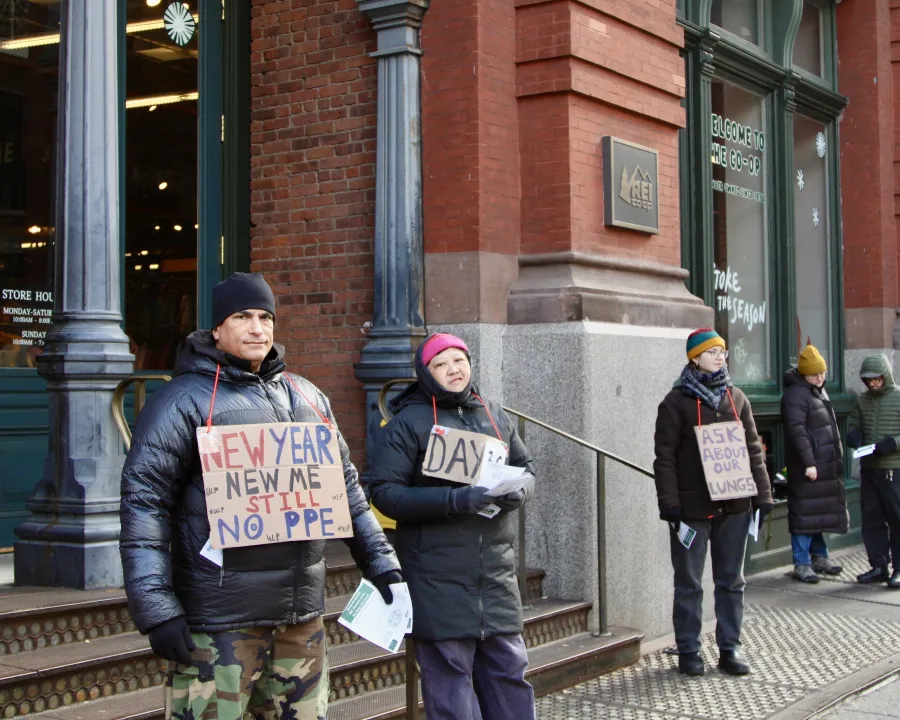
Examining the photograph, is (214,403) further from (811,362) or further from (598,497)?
(811,362)

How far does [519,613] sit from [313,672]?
1216mm

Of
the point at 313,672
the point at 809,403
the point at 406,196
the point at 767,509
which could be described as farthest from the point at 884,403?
the point at 313,672

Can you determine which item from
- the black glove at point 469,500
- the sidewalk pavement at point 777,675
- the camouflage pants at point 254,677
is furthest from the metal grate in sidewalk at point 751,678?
the camouflage pants at point 254,677

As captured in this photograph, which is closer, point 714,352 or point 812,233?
point 714,352

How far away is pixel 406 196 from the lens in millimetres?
7859

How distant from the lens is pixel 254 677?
3703mm

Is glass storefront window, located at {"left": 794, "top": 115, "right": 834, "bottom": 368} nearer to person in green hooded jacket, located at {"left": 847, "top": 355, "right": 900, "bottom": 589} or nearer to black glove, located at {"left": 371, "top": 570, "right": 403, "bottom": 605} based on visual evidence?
person in green hooded jacket, located at {"left": 847, "top": 355, "right": 900, "bottom": 589}

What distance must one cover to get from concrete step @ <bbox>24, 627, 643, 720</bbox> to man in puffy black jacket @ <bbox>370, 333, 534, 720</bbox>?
3.10 feet

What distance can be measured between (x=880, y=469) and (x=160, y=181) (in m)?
6.14

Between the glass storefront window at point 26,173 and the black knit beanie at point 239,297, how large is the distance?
3858 mm

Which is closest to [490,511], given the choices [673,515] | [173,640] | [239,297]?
[239,297]

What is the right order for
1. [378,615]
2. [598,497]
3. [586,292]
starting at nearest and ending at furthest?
[378,615] → [598,497] → [586,292]

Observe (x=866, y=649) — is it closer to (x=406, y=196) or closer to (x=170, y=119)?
(x=406, y=196)

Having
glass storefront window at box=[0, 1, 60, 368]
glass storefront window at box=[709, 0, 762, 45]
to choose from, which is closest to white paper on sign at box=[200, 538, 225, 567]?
glass storefront window at box=[0, 1, 60, 368]
